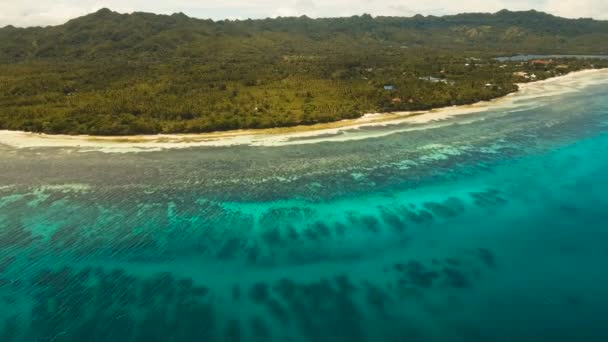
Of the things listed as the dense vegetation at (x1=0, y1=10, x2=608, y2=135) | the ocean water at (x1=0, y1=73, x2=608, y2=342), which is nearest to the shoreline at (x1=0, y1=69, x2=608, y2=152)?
the dense vegetation at (x1=0, y1=10, x2=608, y2=135)

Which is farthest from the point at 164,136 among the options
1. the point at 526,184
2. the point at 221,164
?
the point at 526,184

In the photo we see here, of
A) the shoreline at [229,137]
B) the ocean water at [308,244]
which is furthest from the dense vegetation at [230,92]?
the ocean water at [308,244]

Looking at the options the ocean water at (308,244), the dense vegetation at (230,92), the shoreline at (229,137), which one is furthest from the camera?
the dense vegetation at (230,92)

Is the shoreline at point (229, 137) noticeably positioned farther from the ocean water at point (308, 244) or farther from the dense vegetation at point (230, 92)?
the ocean water at point (308, 244)

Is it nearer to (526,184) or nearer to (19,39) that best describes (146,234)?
(526,184)

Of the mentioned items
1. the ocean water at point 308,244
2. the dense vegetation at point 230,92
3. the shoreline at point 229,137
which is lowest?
the ocean water at point 308,244

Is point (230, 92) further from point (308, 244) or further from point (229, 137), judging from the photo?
point (308, 244)

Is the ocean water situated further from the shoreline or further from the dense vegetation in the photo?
the dense vegetation

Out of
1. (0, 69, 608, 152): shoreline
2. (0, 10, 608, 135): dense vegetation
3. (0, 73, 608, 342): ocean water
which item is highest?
(0, 10, 608, 135): dense vegetation
